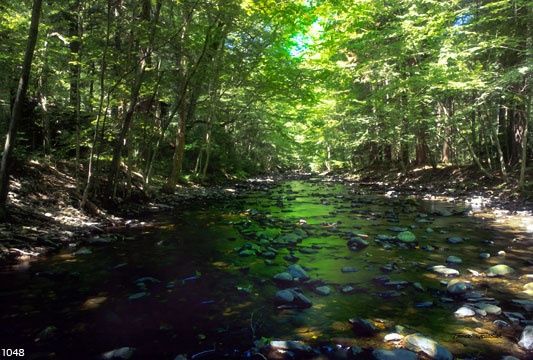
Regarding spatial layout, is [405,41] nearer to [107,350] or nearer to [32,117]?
[32,117]

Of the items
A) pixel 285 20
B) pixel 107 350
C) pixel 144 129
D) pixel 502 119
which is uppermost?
pixel 285 20

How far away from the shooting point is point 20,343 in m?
3.93

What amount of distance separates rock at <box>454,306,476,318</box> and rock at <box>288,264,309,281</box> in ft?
7.38

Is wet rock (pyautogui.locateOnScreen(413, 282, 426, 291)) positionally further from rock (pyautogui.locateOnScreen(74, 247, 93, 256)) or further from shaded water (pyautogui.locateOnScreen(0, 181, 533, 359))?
rock (pyautogui.locateOnScreen(74, 247, 93, 256))

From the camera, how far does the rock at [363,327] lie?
4.26m

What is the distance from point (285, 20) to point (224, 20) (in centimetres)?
251

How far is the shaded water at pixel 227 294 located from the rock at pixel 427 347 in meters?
0.21

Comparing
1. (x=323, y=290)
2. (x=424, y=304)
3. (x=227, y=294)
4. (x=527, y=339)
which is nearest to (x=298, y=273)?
(x=323, y=290)

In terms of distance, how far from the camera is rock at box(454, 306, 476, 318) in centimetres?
468

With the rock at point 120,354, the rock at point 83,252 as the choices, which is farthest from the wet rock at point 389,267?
the rock at point 83,252

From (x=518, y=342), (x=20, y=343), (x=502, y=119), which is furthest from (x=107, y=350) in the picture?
(x=502, y=119)

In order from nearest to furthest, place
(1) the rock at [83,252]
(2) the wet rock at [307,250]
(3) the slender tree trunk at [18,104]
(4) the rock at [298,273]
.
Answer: (4) the rock at [298,273] < (3) the slender tree trunk at [18,104] < (1) the rock at [83,252] < (2) the wet rock at [307,250]

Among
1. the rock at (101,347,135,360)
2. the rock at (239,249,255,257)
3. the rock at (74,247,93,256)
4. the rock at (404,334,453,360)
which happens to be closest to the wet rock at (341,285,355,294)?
the rock at (404,334,453,360)

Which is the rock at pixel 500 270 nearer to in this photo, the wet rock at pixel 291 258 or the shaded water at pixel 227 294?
the shaded water at pixel 227 294
